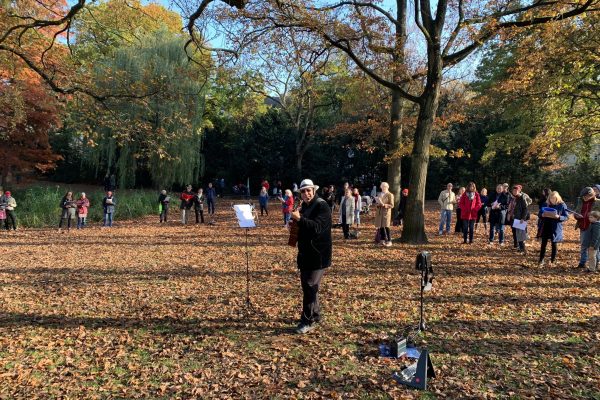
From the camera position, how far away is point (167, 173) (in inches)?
1043

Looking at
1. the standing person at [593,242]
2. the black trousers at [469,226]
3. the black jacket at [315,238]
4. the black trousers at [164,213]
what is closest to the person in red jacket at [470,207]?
the black trousers at [469,226]

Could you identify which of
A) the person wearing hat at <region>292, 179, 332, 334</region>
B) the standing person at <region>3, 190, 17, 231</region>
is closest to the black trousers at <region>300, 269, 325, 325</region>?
the person wearing hat at <region>292, 179, 332, 334</region>

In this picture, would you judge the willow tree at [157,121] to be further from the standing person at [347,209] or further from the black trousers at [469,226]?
the black trousers at [469,226]

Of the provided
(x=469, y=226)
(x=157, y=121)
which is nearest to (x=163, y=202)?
(x=157, y=121)

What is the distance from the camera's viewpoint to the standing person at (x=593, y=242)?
8016 mm

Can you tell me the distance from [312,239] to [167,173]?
23.3 m

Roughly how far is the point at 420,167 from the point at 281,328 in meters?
7.48

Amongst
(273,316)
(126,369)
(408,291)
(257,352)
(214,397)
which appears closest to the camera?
(214,397)

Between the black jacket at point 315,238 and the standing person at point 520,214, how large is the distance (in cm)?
700

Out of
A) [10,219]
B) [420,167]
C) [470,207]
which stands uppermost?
[420,167]

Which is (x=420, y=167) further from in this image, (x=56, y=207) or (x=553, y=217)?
(x=56, y=207)

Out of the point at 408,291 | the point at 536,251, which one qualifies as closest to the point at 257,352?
the point at 408,291

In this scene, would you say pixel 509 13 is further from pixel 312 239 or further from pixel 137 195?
pixel 137 195

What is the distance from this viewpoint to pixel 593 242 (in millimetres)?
8258
